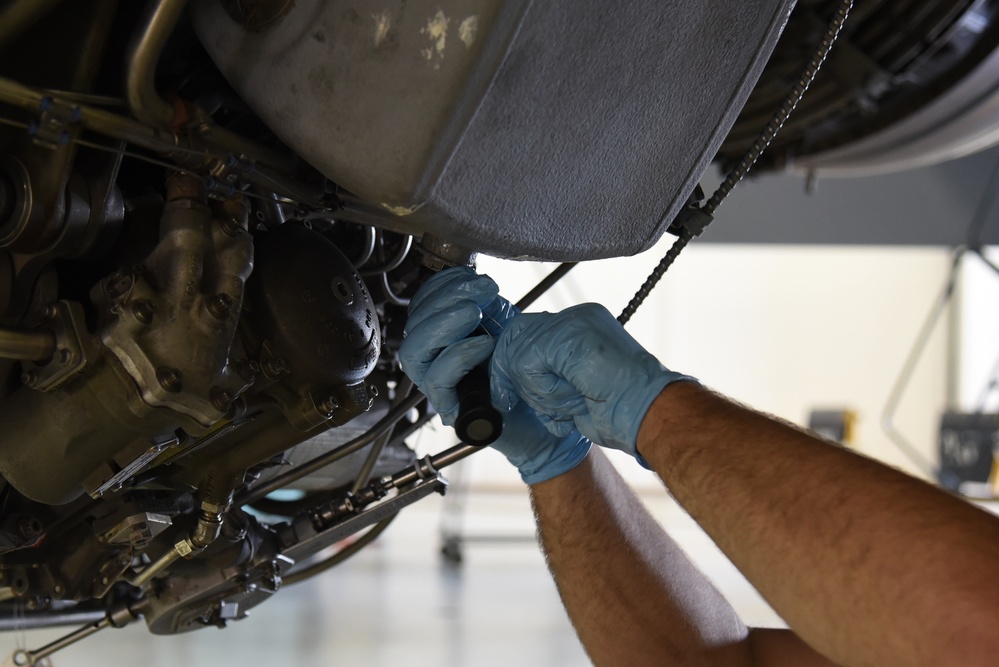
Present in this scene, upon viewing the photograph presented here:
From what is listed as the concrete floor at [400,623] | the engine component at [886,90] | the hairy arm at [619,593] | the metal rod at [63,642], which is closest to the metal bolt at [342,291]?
the hairy arm at [619,593]

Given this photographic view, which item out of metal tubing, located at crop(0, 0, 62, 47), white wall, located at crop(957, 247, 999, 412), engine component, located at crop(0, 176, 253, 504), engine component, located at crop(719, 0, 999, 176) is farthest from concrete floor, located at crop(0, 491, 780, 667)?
white wall, located at crop(957, 247, 999, 412)

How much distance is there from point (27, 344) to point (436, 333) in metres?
0.33

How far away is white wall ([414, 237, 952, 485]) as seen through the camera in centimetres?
716

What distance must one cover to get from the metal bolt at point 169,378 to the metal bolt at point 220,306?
50mm

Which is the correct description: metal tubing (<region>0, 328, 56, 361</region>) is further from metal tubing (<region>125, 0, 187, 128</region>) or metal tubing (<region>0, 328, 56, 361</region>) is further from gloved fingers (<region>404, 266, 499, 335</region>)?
gloved fingers (<region>404, 266, 499, 335</region>)

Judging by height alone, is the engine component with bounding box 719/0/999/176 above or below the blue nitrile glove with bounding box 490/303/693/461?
above

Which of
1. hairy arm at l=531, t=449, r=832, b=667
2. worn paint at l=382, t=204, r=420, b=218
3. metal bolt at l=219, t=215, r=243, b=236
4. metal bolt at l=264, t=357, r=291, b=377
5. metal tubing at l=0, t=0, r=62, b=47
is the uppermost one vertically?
metal tubing at l=0, t=0, r=62, b=47

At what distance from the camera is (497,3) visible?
0.53 meters

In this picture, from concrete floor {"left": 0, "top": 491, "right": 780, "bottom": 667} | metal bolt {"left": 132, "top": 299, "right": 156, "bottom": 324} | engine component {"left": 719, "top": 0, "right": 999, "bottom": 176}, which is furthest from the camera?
concrete floor {"left": 0, "top": 491, "right": 780, "bottom": 667}

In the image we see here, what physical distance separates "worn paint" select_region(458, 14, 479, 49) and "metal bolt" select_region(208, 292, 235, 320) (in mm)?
276

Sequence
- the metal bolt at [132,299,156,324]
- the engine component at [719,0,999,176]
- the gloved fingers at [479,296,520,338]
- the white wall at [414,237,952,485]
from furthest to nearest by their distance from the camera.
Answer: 1. the white wall at [414,237,952,485]
2. the engine component at [719,0,999,176]
3. the gloved fingers at [479,296,520,338]
4. the metal bolt at [132,299,156,324]

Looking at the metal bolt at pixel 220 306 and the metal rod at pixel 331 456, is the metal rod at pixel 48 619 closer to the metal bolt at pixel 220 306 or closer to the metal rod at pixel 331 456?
the metal rod at pixel 331 456

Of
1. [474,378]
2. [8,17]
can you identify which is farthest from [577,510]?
[8,17]

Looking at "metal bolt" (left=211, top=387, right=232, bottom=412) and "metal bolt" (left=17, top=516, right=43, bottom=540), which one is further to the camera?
"metal bolt" (left=17, top=516, right=43, bottom=540)
